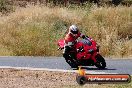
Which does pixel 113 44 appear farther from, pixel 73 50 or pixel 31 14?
A: pixel 31 14

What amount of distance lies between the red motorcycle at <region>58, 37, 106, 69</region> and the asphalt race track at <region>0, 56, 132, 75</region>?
207 mm

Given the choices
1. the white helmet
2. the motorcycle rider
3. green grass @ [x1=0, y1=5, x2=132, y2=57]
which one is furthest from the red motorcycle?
green grass @ [x1=0, y1=5, x2=132, y2=57]

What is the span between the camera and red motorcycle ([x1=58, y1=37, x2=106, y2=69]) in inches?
543

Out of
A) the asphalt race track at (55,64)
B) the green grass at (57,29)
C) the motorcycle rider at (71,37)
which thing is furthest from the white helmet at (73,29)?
the green grass at (57,29)

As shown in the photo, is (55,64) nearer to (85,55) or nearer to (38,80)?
(85,55)

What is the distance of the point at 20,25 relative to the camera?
2338cm

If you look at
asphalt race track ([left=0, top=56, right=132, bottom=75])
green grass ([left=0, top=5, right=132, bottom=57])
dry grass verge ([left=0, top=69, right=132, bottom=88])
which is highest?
dry grass verge ([left=0, top=69, right=132, bottom=88])

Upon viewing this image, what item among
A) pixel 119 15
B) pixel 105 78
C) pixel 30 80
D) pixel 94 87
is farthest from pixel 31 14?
pixel 105 78

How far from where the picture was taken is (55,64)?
15.0m

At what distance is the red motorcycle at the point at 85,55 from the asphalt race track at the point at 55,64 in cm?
21

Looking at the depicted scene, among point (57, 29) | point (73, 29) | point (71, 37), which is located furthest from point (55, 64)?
point (57, 29)

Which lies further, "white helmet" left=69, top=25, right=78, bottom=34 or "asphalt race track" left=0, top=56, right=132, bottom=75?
"asphalt race track" left=0, top=56, right=132, bottom=75

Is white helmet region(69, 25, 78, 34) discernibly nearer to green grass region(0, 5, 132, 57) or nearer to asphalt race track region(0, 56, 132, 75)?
asphalt race track region(0, 56, 132, 75)

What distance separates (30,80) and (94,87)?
2.15 m
